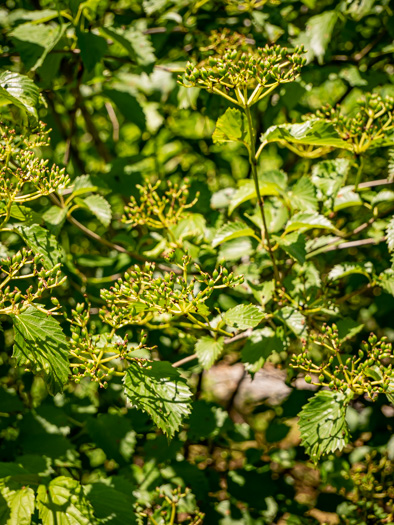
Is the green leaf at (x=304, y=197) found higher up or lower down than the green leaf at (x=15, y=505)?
higher up

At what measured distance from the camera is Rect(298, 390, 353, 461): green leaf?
128 cm

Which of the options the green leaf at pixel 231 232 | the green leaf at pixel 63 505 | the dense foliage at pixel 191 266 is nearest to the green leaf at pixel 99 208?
the dense foliage at pixel 191 266

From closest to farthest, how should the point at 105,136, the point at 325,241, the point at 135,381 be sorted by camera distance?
the point at 135,381 → the point at 325,241 → the point at 105,136

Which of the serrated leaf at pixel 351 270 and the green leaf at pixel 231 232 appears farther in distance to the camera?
the serrated leaf at pixel 351 270

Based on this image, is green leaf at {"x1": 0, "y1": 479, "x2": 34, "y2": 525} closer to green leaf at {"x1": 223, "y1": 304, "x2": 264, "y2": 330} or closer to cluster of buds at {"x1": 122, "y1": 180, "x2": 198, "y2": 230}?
green leaf at {"x1": 223, "y1": 304, "x2": 264, "y2": 330}

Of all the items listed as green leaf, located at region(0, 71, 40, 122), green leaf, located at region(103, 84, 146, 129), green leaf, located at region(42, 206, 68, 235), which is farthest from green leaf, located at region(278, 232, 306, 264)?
green leaf, located at region(103, 84, 146, 129)

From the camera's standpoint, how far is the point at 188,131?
3096 millimetres

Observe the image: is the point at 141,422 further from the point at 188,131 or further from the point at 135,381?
the point at 188,131

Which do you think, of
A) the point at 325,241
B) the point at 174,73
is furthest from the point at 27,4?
the point at 325,241

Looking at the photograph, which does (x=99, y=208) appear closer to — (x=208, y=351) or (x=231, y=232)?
(x=231, y=232)

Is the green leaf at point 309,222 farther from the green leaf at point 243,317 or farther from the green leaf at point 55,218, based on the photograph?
the green leaf at point 55,218

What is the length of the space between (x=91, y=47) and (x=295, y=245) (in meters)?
1.03

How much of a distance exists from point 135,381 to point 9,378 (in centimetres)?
131

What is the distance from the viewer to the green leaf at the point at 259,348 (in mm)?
1596
